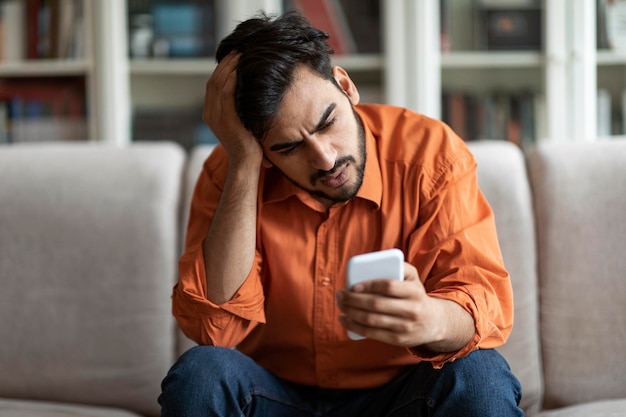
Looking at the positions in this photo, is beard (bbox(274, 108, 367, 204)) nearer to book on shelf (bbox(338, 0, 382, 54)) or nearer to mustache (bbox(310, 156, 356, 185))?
mustache (bbox(310, 156, 356, 185))

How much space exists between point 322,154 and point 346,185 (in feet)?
0.29

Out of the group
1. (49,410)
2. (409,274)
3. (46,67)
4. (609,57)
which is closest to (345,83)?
(409,274)

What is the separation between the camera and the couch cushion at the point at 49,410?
1457 mm

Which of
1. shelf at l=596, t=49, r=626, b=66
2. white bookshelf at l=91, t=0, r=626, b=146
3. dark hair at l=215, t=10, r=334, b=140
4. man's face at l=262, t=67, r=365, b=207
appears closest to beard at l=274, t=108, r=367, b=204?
man's face at l=262, t=67, r=365, b=207

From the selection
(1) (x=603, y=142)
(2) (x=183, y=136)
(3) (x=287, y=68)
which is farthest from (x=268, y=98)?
(2) (x=183, y=136)

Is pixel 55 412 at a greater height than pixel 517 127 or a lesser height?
lesser

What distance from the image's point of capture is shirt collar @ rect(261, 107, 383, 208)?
1342 mm

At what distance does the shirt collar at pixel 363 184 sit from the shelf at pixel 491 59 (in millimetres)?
1164

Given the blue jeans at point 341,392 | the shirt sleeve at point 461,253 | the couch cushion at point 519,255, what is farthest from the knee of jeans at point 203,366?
the couch cushion at point 519,255

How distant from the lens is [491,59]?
8.38 ft

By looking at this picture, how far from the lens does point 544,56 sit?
2.51 metres

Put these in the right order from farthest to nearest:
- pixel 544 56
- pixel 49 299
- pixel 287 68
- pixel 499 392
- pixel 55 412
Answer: pixel 544 56, pixel 49 299, pixel 55 412, pixel 287 68, pixel 499 392

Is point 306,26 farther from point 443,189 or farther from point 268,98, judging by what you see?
point 443,189

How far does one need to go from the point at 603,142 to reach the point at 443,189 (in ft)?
1.68
